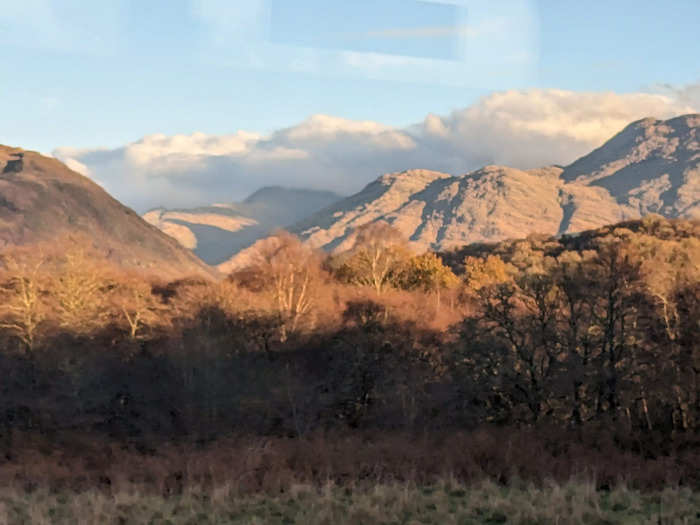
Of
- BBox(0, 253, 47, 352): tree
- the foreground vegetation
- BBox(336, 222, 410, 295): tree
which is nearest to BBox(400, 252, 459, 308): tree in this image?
BBox(336, 222, 410, 295): tree

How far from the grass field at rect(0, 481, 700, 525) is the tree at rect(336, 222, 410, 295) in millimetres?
61125

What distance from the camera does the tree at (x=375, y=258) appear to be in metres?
79.1

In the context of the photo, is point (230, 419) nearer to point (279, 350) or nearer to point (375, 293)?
point (279, 350)

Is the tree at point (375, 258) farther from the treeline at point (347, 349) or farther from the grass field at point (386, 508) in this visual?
the grass field at point (386, 508)

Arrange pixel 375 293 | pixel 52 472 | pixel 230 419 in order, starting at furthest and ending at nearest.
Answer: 1. pixel 375 293
2. pixel 230 419
3. pixel 52 472

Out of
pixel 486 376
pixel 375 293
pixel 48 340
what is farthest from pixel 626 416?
pixel 48 340

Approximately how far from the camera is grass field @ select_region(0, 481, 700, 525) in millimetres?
12336

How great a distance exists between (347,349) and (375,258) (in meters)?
25.4

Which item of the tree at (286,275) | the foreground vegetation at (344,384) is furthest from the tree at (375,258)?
the tree at (286,275)

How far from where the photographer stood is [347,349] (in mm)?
55156

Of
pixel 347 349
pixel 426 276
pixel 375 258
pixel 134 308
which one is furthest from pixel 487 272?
pixel 134 308

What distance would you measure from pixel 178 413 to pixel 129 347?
849 centimetres

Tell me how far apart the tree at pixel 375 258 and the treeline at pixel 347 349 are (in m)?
0.53

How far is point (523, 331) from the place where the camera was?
3941cm
